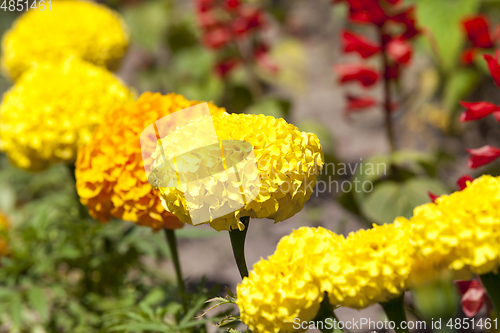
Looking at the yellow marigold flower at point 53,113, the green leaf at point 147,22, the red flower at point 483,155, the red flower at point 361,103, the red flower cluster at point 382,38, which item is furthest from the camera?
the green leaf at point 147,22

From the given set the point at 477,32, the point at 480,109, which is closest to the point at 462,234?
the point at 480,109

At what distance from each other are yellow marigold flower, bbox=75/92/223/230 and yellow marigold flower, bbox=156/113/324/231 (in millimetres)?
123

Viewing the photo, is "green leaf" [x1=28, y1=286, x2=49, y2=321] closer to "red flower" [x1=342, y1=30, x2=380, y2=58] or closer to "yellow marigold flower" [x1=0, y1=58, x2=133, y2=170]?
"yellow marigold flower" [x1=0, y1=58, x2=133, y2=170]

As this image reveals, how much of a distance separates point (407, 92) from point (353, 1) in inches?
43.9

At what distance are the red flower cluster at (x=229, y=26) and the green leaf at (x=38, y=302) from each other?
1.00 metres

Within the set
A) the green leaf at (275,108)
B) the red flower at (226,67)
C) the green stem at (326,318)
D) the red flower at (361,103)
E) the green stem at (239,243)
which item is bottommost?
the green leaf at (275,108)

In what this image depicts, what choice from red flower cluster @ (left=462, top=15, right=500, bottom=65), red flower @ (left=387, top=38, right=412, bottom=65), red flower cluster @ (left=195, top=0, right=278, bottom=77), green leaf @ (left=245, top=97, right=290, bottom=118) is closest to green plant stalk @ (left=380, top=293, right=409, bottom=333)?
red flower cluster @ (left=462, top=15, right=500, bottom=65)

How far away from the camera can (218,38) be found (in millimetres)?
1542

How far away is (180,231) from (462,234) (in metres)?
0.64

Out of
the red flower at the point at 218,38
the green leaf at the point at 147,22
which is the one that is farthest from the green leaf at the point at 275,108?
the green leaf at the point at 147,22

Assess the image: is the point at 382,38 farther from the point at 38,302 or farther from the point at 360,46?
the point at 38,302

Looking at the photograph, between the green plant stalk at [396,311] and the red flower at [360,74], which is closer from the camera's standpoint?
the green plant stalk at [396,311]

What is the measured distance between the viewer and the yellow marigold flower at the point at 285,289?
361 mm

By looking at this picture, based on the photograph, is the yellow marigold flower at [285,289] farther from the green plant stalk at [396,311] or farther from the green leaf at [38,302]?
the green leaf at [38,302]
